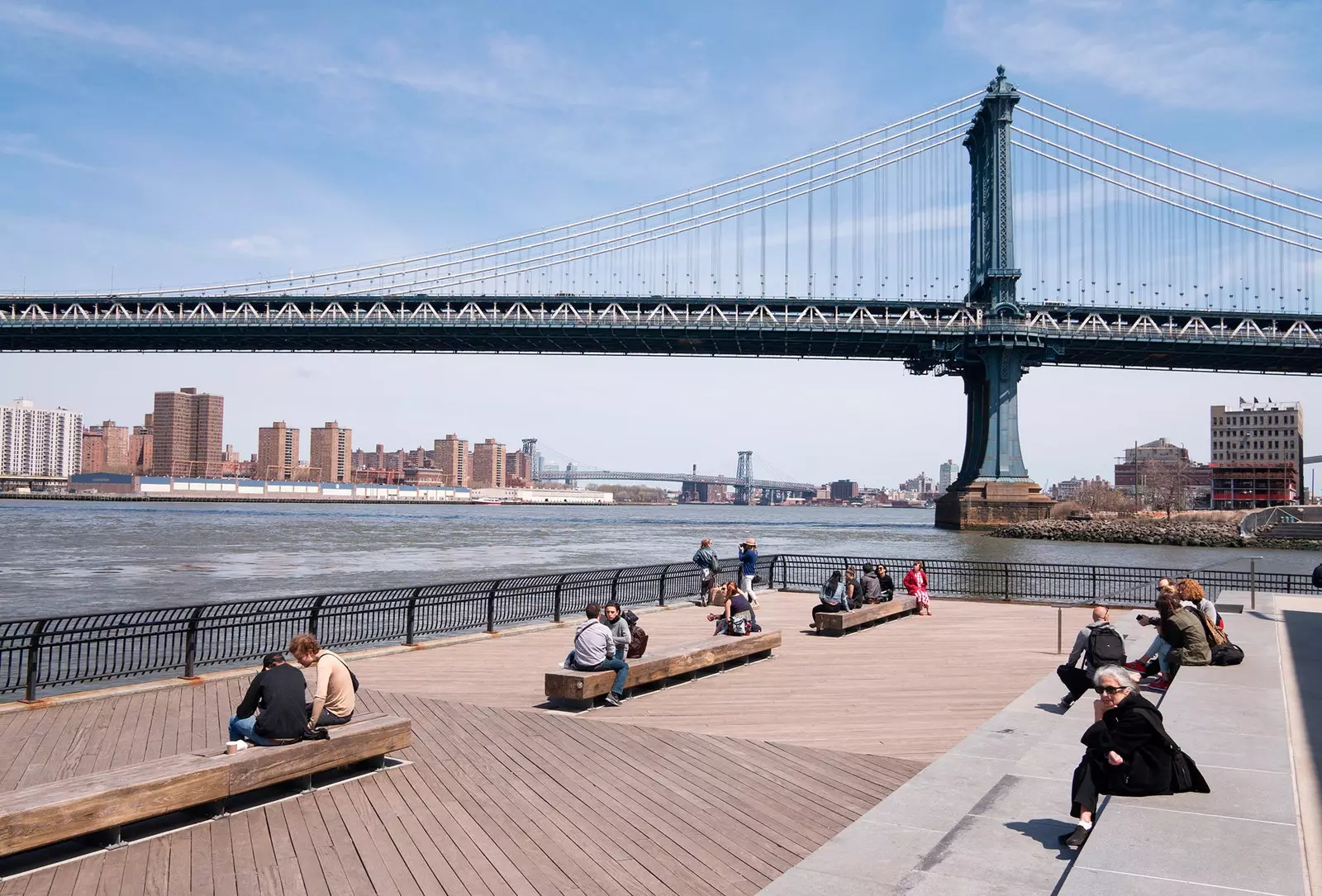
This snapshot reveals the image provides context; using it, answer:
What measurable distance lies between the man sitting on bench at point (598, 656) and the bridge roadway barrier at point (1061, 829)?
3.45 meters

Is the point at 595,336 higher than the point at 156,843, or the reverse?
the point at 595,336

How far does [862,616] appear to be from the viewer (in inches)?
669

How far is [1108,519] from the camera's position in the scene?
3219 inches

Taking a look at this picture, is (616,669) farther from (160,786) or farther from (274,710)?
(160,786)

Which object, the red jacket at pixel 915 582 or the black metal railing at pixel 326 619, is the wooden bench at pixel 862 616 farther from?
the black metal railing at pixel 326 619

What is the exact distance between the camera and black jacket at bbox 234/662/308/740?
24.0 ft

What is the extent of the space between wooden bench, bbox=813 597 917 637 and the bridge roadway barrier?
7135 mm

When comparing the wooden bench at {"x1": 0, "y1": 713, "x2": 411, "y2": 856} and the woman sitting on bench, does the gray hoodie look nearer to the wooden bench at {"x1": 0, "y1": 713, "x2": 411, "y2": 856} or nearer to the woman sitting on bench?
the wooden bench at {"x1": 0, "y1": 713, "x2": 411, "y2": 856}

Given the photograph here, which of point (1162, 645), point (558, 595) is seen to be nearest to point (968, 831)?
point (1162, 645)

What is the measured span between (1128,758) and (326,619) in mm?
17636

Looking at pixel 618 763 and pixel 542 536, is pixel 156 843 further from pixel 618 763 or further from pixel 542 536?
pixel 542 536

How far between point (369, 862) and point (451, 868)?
488mm

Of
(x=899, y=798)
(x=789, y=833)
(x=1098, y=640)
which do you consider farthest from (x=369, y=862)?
(x=1098, y=640)

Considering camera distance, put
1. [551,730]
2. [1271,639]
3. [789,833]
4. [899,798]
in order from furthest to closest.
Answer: [1271,639] < [551,730] < [899,798] < [789,833]
